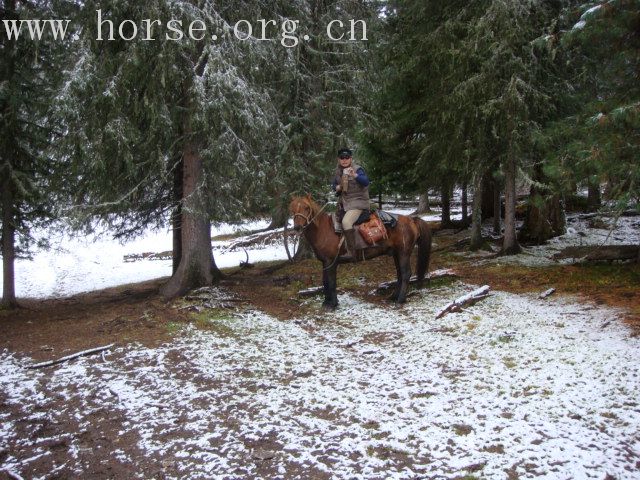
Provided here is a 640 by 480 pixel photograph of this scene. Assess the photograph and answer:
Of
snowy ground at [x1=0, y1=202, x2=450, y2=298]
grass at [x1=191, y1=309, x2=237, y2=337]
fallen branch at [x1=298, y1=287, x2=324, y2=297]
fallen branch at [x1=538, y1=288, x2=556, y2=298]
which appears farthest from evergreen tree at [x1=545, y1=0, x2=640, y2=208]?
snowy ground at [x1=0, y1=202, x2=450, y2=298]

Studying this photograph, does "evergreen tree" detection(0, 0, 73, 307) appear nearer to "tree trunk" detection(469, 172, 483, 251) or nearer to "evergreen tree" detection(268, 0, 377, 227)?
"evergreen tree" detection(268, 0, 377, 227)

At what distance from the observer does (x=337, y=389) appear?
5.59 metres

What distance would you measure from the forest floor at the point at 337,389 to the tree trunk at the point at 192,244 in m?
0.97

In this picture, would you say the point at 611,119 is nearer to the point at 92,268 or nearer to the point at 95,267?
the point at 92,268

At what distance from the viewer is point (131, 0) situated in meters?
8.80

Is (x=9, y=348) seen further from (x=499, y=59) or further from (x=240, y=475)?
(x=499, y=59)

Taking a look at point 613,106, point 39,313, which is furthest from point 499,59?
point 39,313

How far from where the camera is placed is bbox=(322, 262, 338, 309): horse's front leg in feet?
29.0

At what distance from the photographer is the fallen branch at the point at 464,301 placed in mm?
8172

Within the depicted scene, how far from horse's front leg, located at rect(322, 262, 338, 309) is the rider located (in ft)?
1.82

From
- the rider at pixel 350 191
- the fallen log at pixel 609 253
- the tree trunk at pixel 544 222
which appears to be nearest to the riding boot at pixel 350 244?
the rider at pixel 350 191

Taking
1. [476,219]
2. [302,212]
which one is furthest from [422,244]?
[476,219]

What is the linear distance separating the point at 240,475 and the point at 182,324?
181 inches

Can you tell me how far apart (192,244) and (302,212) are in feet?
Answer: 11.4
